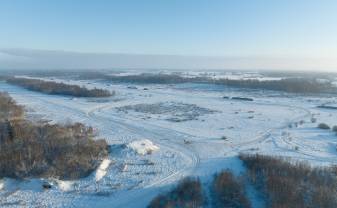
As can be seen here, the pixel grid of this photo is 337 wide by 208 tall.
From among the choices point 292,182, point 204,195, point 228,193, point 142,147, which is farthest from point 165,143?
point 292,182

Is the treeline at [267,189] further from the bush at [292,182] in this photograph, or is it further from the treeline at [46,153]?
the treeline at [46,153]

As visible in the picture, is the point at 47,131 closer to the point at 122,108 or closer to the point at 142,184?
the point at 142,184

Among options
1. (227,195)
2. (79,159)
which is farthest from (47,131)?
(227,195)

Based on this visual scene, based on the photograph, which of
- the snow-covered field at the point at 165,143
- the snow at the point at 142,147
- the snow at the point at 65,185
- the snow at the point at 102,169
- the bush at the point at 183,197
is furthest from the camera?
the snow at the point at 142,147

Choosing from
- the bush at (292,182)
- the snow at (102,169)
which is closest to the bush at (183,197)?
the bush at (292,182)

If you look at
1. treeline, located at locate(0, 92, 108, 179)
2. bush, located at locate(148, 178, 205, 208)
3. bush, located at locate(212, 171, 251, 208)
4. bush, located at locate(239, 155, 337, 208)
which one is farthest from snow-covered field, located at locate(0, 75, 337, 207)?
bush, located at locate(239, 155, 337, 208)

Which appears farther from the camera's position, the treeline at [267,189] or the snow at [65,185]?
the snow at [65,185]

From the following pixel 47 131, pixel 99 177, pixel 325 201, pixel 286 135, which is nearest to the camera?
pixel 325 201
